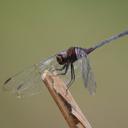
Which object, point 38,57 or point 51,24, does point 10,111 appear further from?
point 51,24

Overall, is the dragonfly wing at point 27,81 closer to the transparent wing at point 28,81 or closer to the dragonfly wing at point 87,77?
the transparent wing at point 28,81

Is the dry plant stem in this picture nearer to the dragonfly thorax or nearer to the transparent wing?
the dragonfly thorax

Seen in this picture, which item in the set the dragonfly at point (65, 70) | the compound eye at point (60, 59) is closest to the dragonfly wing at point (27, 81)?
the dragonfly at point (65, 70)

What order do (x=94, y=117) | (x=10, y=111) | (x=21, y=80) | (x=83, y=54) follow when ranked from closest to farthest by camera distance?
(x=83, y=54) → (x=21, y=80) → (x=10, y=111) → (x=94, y=117)

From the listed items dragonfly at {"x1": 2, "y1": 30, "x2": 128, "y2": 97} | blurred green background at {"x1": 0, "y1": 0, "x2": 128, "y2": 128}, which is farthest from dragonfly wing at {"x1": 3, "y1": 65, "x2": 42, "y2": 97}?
blurred green background at {"x1": 0, "y1": 0, "x2": 128, "y2": 128}

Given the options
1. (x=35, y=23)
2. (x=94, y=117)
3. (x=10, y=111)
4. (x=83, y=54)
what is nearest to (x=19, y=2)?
(x=35, y=23)

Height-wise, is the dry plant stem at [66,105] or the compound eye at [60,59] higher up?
the compound eye at [60,59]
